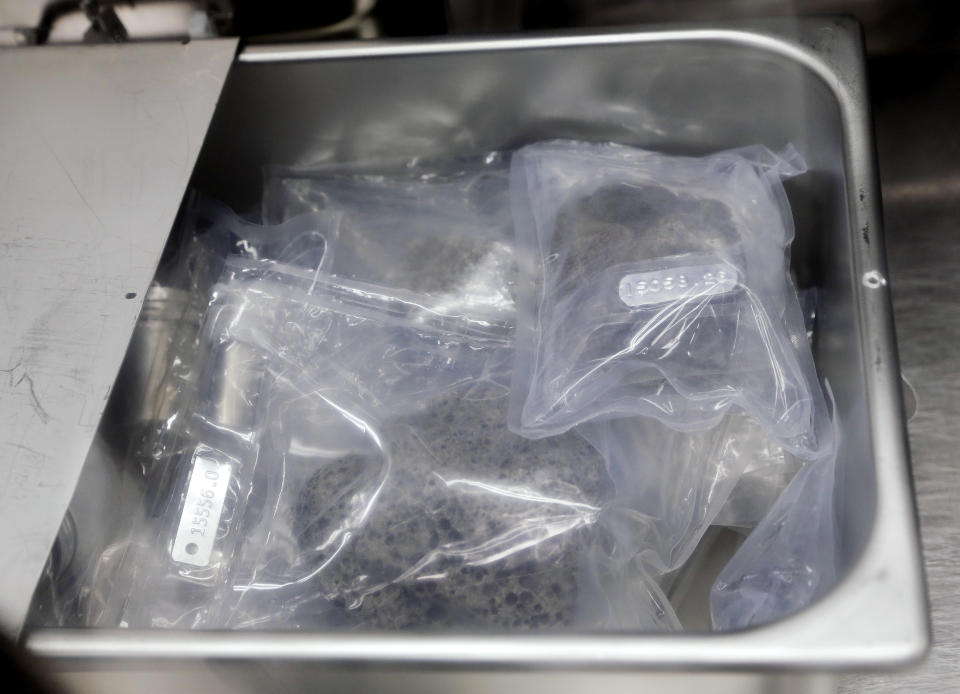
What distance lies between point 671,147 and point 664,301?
222 millimetres

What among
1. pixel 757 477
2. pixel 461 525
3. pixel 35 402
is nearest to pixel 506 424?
pixel 461 525

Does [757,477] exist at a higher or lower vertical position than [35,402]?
lower

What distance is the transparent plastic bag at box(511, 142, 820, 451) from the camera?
0.56 metres

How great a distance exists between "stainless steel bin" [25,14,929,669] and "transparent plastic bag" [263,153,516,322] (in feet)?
0.08

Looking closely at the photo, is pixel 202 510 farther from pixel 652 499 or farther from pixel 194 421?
pixel 652 499

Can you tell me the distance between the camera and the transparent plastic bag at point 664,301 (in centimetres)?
56

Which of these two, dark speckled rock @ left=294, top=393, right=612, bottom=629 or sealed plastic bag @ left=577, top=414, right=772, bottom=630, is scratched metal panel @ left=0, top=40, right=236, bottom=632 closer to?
dark speckled rock @ left=294, top=393, right=612, bottom=629

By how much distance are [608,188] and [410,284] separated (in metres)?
0.19

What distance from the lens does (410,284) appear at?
68cm

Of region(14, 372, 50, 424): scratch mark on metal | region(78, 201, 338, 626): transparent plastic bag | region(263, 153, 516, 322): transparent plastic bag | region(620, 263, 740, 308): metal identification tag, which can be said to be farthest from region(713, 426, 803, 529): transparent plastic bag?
region(14, 372, 50, 424): scratch mark on metal

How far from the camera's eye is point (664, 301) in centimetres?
58

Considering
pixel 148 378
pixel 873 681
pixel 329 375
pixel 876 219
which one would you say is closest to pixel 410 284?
pixel 329 375

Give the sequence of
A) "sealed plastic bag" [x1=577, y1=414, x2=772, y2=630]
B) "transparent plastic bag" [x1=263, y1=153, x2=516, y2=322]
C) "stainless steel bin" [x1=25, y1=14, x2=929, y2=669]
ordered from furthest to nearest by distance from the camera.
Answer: "transparent plastic bag" [x1=263, y1=153, x2=516, y2=322] → "sealed plastic bag" [x1=577, y1=414, x2=772, y2=630] → "stainless steel bin" [x1=25, y1=14, x2=929, y2=669]

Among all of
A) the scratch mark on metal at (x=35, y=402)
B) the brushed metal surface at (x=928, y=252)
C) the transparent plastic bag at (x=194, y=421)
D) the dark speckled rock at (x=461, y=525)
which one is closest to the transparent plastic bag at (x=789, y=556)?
the dark speckled rock at (x=461, y=525)
